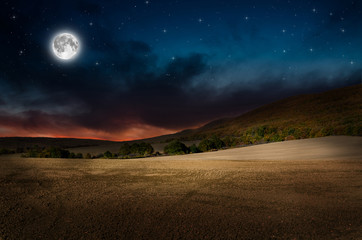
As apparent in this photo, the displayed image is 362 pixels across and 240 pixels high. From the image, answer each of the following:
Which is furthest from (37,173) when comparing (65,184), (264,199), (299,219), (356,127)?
(356,127)

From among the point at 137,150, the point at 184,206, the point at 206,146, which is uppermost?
the point at 137,150

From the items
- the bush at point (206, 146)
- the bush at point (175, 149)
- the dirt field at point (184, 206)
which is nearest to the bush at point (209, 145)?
the bush at point (206, 146)

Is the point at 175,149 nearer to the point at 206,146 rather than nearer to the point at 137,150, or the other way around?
the point at 206,146

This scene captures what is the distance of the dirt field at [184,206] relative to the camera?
13.7 feet

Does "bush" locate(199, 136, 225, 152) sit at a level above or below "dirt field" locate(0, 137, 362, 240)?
above

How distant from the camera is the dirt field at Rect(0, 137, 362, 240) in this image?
4.18 metres

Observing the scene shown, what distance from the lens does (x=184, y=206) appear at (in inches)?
218

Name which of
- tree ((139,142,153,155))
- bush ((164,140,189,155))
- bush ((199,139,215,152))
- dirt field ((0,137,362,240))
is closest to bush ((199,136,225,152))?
bush ((199,139,215,152))

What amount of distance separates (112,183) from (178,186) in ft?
8.21

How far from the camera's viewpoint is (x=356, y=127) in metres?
23.3

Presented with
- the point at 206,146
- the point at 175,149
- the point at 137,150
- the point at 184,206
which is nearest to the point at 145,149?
the point at 137,150

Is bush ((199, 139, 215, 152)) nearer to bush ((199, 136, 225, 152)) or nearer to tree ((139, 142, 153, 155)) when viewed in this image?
bush ((199, 136, 225, 152))

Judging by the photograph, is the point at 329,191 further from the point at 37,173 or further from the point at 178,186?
the point at 37,173

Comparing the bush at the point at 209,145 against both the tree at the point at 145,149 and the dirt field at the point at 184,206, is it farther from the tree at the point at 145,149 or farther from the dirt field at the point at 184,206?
the dirt field at the point at 184,206
